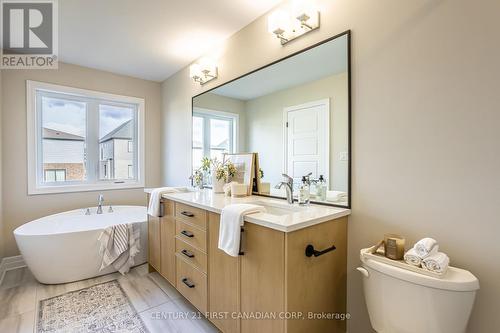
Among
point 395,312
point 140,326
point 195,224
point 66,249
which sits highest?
point 195,224

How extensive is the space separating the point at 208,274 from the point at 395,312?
111 centimetres

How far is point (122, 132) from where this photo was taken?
3637mm

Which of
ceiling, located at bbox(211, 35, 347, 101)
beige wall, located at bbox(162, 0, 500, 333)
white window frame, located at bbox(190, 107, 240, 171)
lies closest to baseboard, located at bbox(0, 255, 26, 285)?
white window frame, located at bbox(190, 107, 240, 171)

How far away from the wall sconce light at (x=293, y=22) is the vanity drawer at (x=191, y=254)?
5.58 ft

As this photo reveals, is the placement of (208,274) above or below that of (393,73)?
below

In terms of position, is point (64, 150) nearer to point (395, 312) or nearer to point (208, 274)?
point (208, 274)

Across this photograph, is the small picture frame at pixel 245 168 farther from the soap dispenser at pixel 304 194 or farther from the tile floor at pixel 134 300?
the tile floor at pixel 134 300

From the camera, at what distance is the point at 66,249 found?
7.61 feet

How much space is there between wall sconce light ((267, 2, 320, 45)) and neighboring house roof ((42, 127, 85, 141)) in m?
2.97

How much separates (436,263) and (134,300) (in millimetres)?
2225

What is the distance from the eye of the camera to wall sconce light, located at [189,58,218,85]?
261cm

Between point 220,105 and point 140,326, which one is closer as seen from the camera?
point 140,326

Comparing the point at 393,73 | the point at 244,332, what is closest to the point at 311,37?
the point at 393,73

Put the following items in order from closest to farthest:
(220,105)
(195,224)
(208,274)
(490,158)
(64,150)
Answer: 1. (490,158)
2. (208,274)
3. (195,224)
4. (220,105)
5. (64,150)
